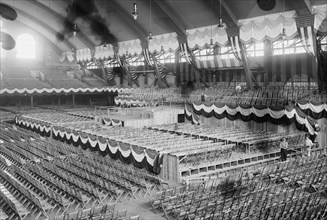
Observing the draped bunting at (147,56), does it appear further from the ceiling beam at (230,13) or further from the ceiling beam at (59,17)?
the ceiling beam at (230,13)

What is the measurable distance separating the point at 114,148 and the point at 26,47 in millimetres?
36567

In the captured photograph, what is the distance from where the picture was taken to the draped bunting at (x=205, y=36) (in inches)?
1078

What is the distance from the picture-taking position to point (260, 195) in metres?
9.96

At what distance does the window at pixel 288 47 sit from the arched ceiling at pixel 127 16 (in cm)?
290

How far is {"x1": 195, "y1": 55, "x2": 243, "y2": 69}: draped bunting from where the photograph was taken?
93.7ft

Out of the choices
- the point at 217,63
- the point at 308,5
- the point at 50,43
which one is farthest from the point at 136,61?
the point at 308,5

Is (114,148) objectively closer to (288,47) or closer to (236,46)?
(236,46)

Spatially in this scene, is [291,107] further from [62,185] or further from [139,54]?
[139,54]

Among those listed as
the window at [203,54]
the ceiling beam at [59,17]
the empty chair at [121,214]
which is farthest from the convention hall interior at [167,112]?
the ceiling beam at [59,17]

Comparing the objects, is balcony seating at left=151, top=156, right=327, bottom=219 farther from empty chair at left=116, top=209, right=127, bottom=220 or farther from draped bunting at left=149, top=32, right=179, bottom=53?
draped bunting at left=149, top=32, right=179, bottom=53

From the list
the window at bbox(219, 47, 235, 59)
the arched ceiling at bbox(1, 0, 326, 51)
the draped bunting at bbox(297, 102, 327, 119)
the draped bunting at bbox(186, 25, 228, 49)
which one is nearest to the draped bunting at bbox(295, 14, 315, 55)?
the arched ceiling at bbox(1, 0, 326, 51)

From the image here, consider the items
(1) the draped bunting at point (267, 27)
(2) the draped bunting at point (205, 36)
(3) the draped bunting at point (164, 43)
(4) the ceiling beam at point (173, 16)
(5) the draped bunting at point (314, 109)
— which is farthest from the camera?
(3) the draped bunting at point (164, 43)

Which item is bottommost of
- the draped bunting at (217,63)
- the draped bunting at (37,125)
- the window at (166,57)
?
the draped bunting at (37,125)

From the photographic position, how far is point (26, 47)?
47.8 metres
